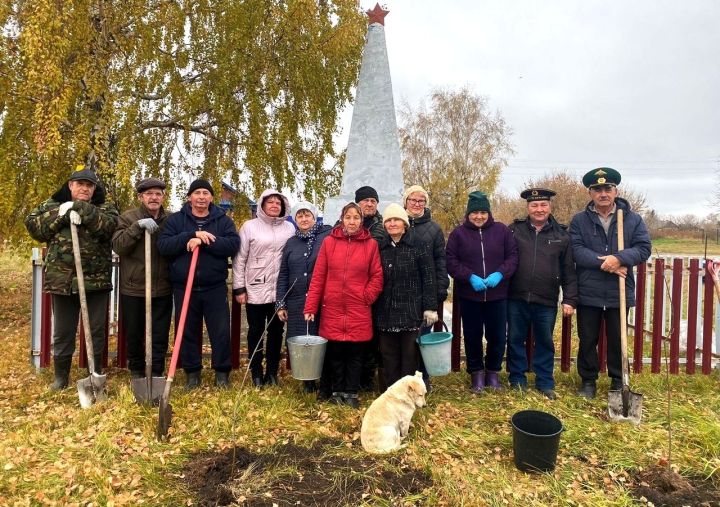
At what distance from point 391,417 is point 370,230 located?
158cm

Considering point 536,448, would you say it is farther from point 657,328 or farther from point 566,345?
point 657,328

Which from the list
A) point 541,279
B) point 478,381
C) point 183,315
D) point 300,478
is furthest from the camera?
point 478,381

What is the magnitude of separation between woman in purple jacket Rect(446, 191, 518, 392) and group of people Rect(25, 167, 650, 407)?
0.04 ft

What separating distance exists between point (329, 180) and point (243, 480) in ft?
22.2

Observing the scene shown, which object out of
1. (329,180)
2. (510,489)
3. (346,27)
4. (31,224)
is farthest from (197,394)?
(346,27)

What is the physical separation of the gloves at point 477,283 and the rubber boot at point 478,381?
915 millimetres

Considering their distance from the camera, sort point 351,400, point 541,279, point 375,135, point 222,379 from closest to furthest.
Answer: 1. point 351,400
2. point 541,279
3. point 222,379
4. point 375,135

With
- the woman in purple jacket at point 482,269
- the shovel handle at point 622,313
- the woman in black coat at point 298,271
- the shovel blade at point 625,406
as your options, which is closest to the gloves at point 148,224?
the woman in black coat at point 298,271

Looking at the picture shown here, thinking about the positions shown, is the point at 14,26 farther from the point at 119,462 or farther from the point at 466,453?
the point at 466,453

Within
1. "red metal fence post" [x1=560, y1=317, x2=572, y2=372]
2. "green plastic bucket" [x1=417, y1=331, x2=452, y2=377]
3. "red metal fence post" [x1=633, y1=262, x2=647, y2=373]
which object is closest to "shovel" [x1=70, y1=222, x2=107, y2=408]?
"green plastic bucket" [x1=417, y1=331, x2=452, y2=377]

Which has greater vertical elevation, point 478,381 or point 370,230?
point 370,230

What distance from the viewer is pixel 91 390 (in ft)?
13.2

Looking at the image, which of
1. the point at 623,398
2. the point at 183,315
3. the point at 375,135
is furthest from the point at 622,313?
the point at 183,315

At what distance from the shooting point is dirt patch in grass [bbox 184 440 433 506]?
2.76 m
